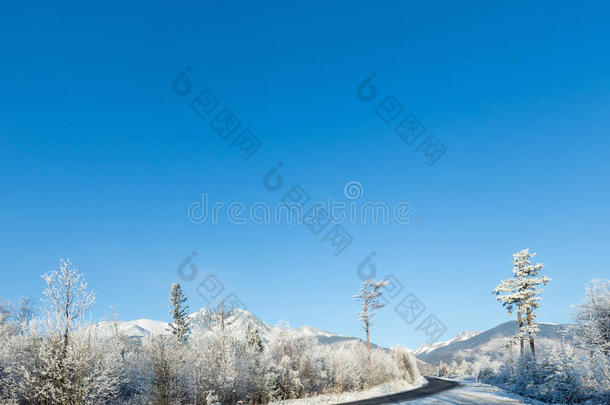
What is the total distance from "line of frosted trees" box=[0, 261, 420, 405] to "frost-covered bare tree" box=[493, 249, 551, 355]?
57.6ft

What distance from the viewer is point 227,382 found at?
25.9m

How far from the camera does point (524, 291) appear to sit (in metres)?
39.1

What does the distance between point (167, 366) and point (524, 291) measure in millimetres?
36454

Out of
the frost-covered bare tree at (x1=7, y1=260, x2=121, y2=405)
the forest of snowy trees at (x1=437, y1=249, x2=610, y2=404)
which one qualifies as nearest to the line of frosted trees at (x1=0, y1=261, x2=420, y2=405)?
the frost-covered bare tree at (x1=7, y1=260, x2=121, y2=405)

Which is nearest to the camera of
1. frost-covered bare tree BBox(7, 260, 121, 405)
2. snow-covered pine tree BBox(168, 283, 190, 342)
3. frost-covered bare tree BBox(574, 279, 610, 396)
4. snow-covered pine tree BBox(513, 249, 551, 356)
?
frost-covered bare tree BBox(7, 260, 121, 405)

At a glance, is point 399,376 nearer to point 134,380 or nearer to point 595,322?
point 595,322

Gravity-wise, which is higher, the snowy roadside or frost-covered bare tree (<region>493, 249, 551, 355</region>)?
frost-covered bare tree (<region>493, 249, 551, 355</region>)

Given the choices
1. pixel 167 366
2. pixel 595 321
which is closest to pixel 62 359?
pixel 167 366

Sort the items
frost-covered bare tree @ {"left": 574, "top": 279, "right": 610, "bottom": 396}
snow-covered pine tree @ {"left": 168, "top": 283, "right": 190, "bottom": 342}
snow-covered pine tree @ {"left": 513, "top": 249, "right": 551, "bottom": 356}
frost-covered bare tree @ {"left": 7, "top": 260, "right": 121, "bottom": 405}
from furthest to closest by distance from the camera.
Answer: snow-covered pine tree @ {"left": 168, "top": 283, "right": 190, "bottom": 342}
snow-covered pine tree @ {"left": 513, "top": 249, "right": 551, "bottom": 356}
frost-covered bare tree @ {"left": 574, "top": 279, "right": 610, "bottom": 396}
frost-covered bare tree @ {"left": 7, "top": 260, "right": 121, "bottom": 405}

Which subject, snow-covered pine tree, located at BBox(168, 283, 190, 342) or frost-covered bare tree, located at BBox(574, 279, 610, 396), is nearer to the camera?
frost-covered bare tree, located at BBox(574, 279, 610, 396)

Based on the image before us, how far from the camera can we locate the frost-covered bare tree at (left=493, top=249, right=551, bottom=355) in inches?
1510

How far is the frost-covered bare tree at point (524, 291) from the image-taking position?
3834 centimetres

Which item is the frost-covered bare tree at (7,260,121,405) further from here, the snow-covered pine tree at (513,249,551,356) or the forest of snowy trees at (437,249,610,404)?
the snow-covered pine tree at (513,249,551,356)

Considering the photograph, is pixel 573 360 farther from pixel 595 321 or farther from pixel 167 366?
pixel 167 366
